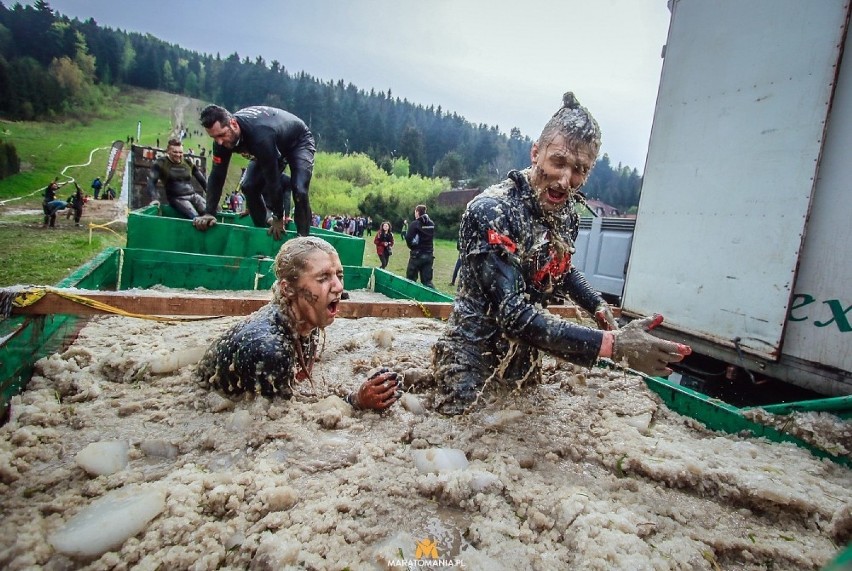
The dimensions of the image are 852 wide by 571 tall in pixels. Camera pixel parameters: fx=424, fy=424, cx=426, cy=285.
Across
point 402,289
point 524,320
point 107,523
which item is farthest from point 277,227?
point 107,523

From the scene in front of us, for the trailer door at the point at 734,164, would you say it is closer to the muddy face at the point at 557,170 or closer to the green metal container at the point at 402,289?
the muddy face at the point at 557,170

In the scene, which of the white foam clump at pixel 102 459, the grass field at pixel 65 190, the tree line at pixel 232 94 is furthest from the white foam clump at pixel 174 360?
the tree line at pixel 232 94

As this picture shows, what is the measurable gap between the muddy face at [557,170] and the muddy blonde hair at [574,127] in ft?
0.08

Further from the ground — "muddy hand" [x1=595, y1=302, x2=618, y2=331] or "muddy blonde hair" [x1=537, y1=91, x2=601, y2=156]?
"muddy blonde hair" [x1=537, y1=91, x2=601, y2=156]

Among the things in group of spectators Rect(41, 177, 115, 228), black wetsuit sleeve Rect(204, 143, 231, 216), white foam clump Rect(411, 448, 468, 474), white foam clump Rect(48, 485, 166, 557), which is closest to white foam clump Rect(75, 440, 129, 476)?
white foam clump Rect(48, 485, 166, 557)

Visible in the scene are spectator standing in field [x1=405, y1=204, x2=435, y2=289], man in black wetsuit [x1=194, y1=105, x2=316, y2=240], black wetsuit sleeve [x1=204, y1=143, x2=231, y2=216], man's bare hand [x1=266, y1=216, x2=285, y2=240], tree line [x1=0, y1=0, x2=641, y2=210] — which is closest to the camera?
man in black wetsuit [x1=194, y1=105, x2=316, y2=240]

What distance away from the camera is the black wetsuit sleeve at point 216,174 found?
4.57m

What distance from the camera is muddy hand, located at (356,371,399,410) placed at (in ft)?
7.61

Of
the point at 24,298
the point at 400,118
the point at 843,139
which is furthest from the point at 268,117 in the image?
the point at 400,118

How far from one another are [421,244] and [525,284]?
25.3 ft

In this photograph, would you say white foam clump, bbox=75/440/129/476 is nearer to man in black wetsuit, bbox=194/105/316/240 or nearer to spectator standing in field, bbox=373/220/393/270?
man in black wetsuit, bbox=194/105/316/240

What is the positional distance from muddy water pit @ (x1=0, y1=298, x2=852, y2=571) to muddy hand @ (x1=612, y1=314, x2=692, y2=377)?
0.47m

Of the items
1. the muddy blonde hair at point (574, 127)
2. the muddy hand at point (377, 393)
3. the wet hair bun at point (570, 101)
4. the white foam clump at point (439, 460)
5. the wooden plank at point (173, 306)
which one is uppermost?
the wet hair bun at point (570, 101)

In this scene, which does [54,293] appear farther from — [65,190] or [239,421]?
[65,190]
